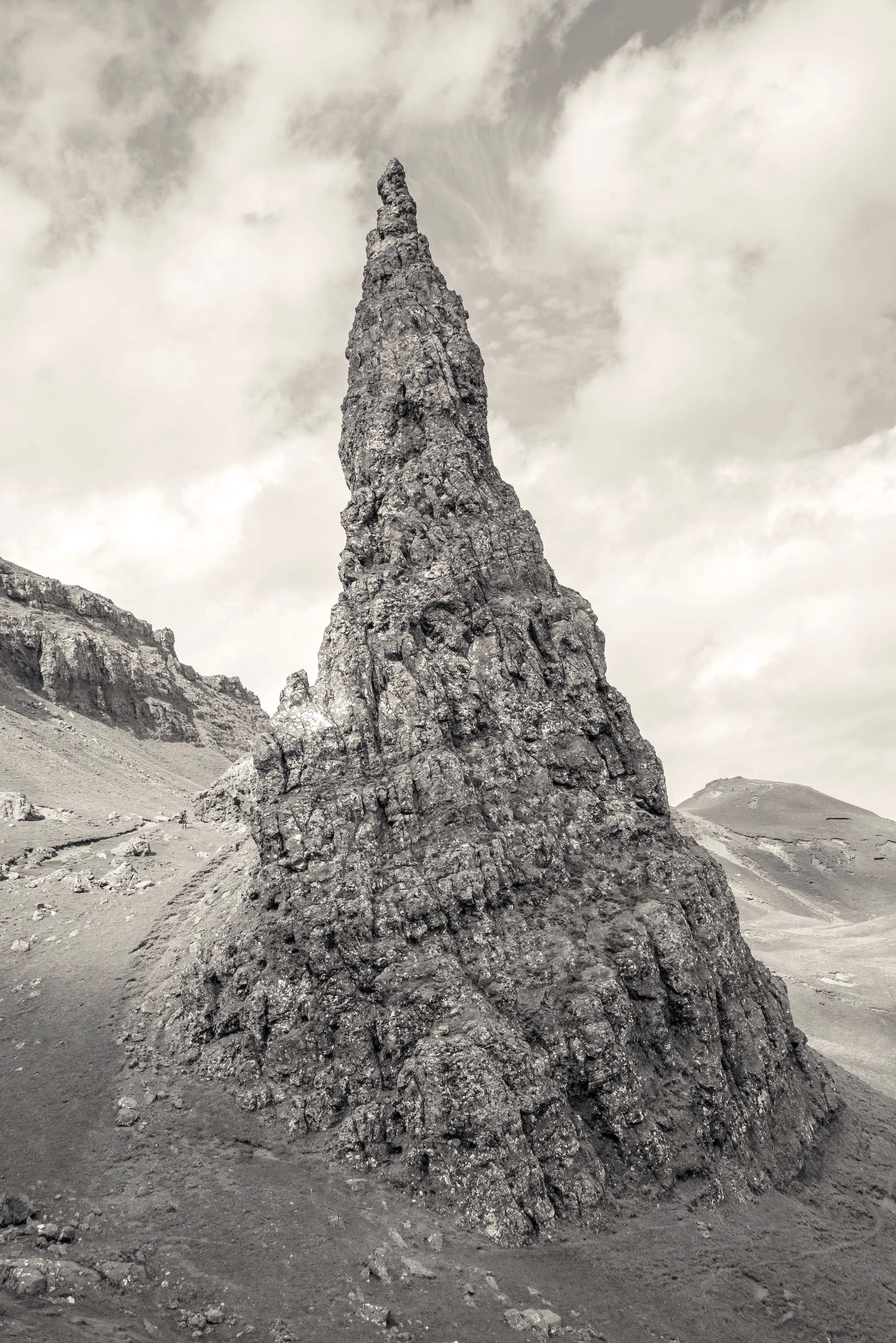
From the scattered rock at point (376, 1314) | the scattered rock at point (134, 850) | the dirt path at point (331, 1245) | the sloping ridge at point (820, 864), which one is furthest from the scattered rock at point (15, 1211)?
the sloping ridge at point (820, 864)

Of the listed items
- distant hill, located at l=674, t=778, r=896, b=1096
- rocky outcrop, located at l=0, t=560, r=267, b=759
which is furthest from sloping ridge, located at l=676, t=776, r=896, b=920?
rocky outcrop, located at l=0, t=560, r=267, b=759

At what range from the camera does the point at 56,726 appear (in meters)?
115

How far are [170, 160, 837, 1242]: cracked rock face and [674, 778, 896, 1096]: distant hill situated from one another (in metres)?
14.6

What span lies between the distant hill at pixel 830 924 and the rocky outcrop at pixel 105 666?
106m

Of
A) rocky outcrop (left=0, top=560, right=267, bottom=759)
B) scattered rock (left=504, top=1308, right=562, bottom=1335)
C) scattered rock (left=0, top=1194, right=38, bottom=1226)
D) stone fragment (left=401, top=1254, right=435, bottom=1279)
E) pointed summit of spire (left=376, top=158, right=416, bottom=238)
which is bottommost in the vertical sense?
scattered rock (left=504, top=1308, right=562, bottom=1335)

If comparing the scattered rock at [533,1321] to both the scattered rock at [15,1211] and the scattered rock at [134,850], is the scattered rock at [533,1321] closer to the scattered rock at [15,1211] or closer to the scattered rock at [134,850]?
the scattered rock at [15,1211]

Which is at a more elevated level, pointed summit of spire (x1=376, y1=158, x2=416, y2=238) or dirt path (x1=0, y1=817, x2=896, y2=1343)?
pointed summit of spire (x1=376, y1=158, x2=416, y2=238)

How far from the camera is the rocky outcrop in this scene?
12600 centimetres

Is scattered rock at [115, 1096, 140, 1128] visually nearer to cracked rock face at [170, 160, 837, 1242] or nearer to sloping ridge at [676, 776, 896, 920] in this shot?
cracked rock face at [170, 160, 837, 1242]

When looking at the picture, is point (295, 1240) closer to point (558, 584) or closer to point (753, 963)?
point (753, 963)

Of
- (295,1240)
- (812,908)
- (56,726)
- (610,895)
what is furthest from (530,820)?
(812,908)

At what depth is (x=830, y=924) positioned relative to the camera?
423ft

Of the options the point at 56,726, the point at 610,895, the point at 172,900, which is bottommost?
the point at 172,900

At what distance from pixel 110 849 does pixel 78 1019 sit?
96.9ft
